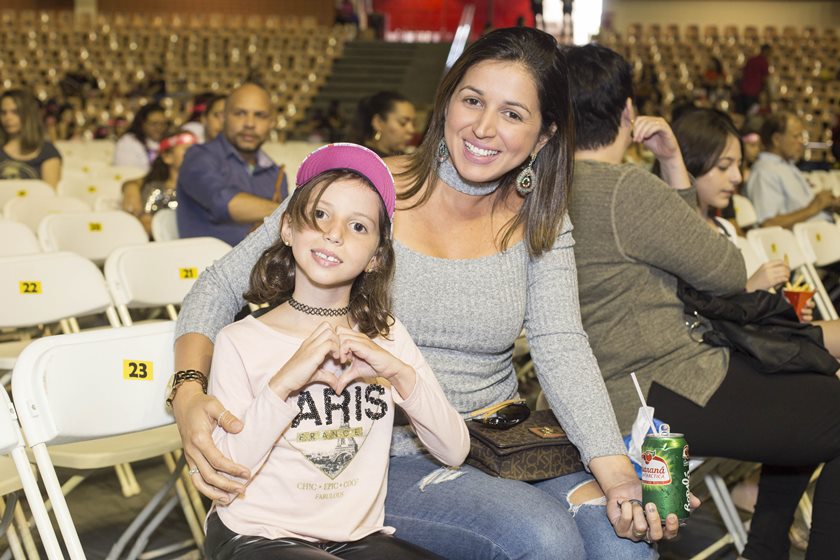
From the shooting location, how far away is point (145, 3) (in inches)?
904

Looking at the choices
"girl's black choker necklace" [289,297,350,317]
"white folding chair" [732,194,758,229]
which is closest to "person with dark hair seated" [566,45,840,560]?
"girl's black choker necklace" [289,297,350,317]

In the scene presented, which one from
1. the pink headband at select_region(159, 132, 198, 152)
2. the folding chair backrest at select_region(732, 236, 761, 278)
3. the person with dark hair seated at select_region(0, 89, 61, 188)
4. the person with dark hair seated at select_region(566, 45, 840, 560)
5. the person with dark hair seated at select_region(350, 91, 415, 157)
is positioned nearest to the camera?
the person with dark hair seated at select_region(566, 45, 840, 560)

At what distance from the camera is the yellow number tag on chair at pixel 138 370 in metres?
2.11

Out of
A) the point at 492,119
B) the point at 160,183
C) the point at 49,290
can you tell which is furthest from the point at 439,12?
the point at 492,119

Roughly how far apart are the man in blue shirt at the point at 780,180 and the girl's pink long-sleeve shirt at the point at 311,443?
5.05 m

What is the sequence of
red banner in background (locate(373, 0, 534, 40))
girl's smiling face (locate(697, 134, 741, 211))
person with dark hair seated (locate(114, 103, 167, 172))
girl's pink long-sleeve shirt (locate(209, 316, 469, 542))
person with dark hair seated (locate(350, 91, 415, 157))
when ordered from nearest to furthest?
girl's pink long-sleeve shirt (locate(209, 316, 469, 542)) → girl's smiling face (locate(697, 134, 741, 211)) → person with dark hair seated (locate(350, 91, 415, 157)) → person with dark hair seated (locate(114, 103, 167, 172)) → red banner in background (locate(373, 0, 534, 40))

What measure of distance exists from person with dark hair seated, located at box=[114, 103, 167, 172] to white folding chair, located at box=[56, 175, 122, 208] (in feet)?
4.23

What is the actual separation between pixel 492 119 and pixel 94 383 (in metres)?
0.98

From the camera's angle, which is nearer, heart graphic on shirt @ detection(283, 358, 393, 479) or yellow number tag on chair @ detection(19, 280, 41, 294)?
heart graphic on shirt @ detection(283, 358, 393, 479)

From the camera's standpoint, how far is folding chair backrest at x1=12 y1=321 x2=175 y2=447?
1910mm

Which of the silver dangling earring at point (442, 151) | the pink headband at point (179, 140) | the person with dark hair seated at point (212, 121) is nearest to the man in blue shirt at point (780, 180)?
the person with dark hair seated at point (212, 121)

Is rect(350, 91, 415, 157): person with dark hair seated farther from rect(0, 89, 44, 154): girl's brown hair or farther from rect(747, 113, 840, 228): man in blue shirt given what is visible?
rect(0, 89, 44, 154): girl's brown hair

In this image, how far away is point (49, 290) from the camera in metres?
3.05

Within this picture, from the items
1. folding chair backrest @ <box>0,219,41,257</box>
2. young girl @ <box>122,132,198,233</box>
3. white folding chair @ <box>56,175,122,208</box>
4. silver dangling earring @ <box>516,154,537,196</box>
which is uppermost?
silver dangling earring @ <box>516,154,537,196</box>
